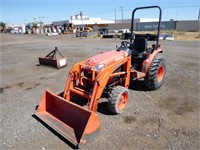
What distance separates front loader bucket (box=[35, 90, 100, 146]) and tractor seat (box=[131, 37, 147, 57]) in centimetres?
252

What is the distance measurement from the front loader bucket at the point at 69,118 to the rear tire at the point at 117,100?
2.36 ft

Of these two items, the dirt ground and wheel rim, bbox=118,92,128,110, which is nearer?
the dirt ground

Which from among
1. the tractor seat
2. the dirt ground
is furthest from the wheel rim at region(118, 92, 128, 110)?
the tractor seat

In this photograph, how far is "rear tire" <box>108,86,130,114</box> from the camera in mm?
4020

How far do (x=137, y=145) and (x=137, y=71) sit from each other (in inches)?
96.1

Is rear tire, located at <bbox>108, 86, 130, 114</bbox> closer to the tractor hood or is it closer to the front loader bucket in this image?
the tractor hood

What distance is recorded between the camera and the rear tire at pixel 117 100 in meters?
4.02

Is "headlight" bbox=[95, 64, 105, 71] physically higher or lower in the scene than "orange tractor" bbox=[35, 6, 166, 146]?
higher

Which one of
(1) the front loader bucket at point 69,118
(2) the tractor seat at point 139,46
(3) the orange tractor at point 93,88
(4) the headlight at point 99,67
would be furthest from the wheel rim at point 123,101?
(2) the tractor seat at point 139,46

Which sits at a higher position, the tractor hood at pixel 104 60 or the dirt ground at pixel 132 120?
the tractor hood at pixel 104 60

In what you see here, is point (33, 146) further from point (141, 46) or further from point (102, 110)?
point (141, 46)

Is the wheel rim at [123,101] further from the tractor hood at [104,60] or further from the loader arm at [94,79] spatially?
the tractor hood at [104,60]

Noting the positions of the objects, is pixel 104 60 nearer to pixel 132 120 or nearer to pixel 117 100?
pixel 117 100

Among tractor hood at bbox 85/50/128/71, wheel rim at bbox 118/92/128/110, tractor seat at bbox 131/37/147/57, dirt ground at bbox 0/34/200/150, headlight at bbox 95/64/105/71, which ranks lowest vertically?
dirt ground at bbox 0/34/200/150
